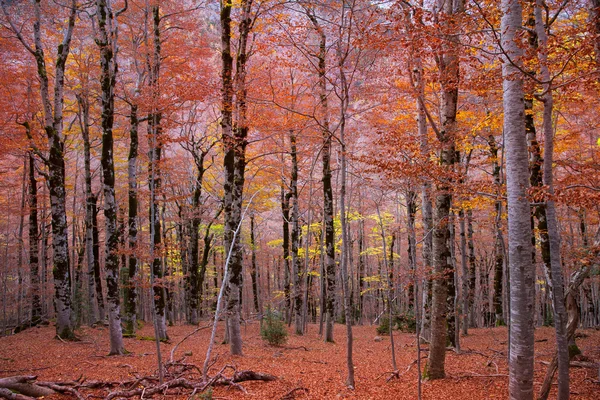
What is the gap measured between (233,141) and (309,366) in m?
5.89

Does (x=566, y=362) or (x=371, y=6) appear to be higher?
(x=371, y=6)

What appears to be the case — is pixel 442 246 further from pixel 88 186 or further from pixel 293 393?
pixel 88 186

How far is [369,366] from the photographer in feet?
31.4

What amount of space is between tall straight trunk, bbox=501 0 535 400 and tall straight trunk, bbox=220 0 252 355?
20.7 ft

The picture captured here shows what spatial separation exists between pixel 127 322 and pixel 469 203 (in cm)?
1179

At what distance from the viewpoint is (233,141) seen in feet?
31.2

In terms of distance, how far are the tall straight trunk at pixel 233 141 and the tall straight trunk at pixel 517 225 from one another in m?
6.32

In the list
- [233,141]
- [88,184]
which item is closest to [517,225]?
[233,141]

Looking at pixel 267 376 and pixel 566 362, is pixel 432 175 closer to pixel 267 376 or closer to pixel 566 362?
pixel 566 362

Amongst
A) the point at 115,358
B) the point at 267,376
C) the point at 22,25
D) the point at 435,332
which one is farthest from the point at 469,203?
the point at 22,25

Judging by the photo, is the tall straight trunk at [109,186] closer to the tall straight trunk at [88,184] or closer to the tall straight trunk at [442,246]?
the tall straight trunk at [88,184]

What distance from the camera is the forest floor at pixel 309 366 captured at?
6562mm

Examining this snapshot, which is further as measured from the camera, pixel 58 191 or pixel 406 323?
pixel 406 323

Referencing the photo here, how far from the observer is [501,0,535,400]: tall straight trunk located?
425 cm
